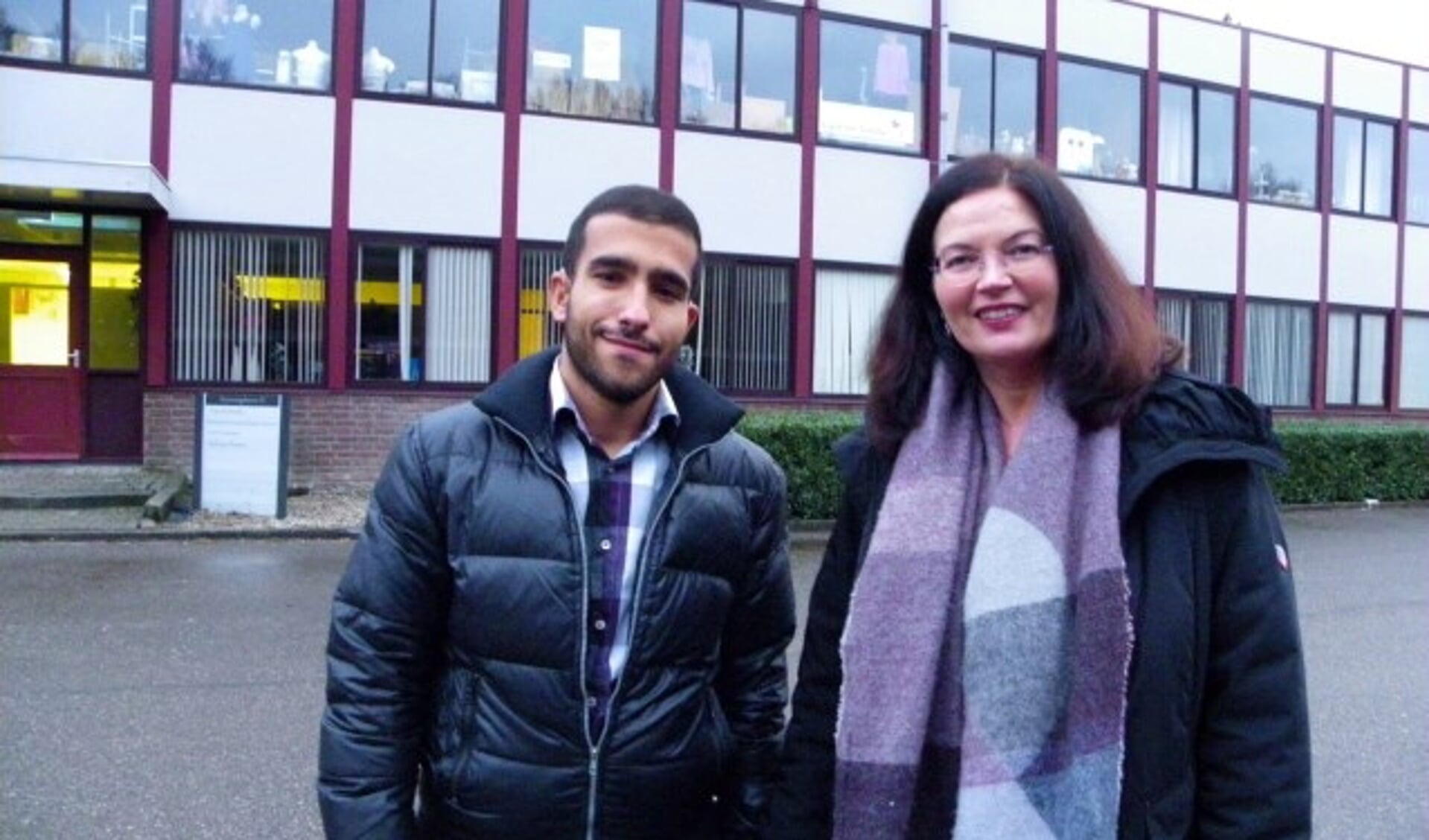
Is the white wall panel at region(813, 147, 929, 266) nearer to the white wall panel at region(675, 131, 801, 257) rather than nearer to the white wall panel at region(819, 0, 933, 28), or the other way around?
the white wall panel at region(675, 131, 801, 257)

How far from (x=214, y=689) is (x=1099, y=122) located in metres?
16.6

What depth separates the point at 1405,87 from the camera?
2230cm

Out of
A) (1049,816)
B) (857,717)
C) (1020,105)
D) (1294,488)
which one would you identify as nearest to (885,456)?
(857,717)

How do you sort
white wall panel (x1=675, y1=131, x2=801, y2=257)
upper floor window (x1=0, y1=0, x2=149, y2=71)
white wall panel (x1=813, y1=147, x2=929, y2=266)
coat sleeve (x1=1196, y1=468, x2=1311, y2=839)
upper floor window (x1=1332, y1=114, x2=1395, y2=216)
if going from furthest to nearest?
upper floor window (x1=1332, y1=114, x2=1395, y2=216) → white wall panel (x1=813, y1=147, x2=929, y2=266) → white wall panel (x1=675, y1=131, x2=801, y2=257) → upper floor window (x1=0, y1=0, x2=149, y2=71) → coat sleeve (x1=1196, y1=468, x2=1311, y2=839)

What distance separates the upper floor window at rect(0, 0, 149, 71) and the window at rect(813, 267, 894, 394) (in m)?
8.63

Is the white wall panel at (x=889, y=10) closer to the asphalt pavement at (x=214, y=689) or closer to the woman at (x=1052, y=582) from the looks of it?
the asphalt pavement at (x=214, y=689)

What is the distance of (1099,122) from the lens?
1941cm

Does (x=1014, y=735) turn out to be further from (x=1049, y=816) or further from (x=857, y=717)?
(x=857, y=717)

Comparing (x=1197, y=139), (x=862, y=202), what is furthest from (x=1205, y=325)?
(x=862, y=202)

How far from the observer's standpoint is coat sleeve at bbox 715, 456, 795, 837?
255cm

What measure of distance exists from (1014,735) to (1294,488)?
16384 millimetres

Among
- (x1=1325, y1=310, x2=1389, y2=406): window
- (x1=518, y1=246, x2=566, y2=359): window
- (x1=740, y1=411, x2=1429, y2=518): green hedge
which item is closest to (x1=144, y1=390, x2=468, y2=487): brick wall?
(x1=518, y1=246, x2=566, y2=359): window

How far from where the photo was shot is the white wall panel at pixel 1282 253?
20.6m

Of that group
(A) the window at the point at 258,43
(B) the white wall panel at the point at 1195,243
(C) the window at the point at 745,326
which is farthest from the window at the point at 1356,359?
(A) the window at the point at 258,43
